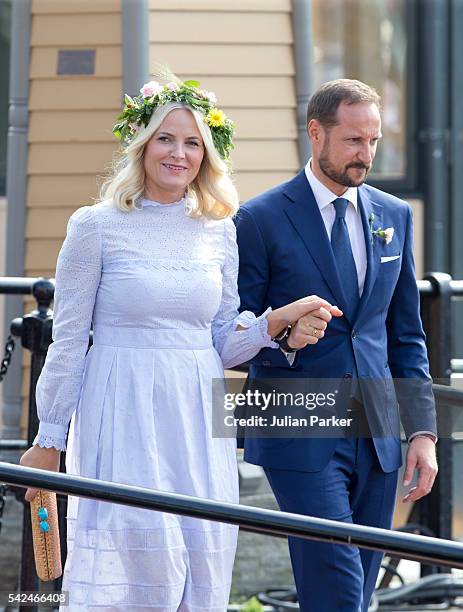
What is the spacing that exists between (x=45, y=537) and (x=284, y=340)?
90 cm

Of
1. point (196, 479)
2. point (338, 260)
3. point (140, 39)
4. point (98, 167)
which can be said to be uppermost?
point (140, 39)

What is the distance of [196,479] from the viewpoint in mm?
3756

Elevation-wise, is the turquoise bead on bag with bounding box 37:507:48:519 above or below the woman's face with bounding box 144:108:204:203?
below

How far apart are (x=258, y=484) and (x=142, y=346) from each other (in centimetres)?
362

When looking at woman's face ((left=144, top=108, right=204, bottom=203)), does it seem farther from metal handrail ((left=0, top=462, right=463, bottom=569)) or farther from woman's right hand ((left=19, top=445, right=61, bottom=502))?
metal handrail ((left=0, top=462, right=463, bottom=569))

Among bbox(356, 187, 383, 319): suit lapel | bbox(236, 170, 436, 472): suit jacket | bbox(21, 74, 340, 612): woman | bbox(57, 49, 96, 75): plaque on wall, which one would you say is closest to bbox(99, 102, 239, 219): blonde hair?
bbox(21, 74, 340, 612): woman

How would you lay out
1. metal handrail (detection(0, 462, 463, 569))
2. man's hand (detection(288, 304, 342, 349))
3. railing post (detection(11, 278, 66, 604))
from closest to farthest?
metal handrail (detection(0, 462, 463, 569)), man's hand (detection(288, 304, 342, 349)), railing post (detection(11, 278, 66, 604))

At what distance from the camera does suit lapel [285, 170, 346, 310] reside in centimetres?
399

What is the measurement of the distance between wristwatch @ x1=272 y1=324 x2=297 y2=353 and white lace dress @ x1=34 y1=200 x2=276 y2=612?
1.5 inches

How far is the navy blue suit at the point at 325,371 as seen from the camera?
154 inches

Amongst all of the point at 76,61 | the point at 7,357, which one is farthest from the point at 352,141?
the point at 76,61

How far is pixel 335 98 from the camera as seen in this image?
13.0 ft

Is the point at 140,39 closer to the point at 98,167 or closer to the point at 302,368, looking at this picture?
the point at 98,167

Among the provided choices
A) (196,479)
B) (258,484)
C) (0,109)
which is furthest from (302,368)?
(0,109)
